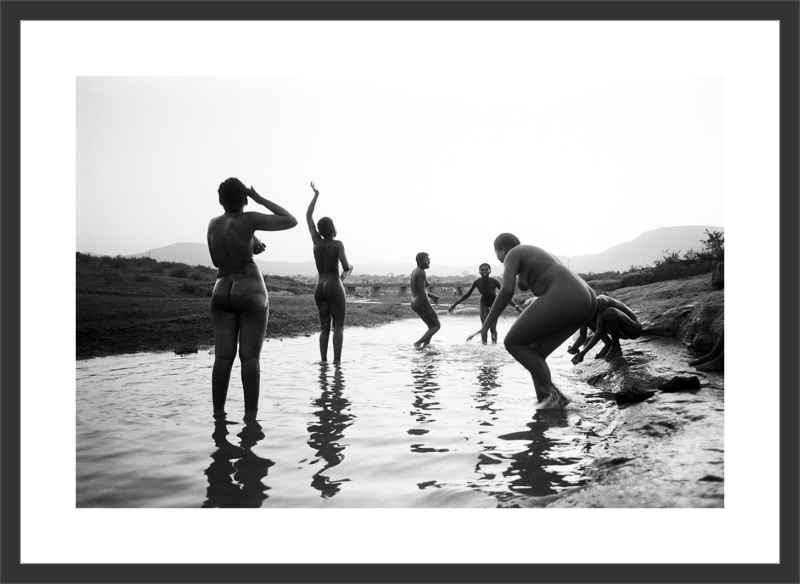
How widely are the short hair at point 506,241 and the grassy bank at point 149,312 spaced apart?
382 cm

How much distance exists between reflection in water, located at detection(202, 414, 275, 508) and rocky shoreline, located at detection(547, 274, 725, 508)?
1.60 metres

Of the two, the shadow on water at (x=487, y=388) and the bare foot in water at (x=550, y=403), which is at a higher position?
the bare foot in water at (x=550, y=403)

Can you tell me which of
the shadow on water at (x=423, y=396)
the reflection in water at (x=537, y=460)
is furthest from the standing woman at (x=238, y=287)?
the reflection in water at (x=537, y=460)

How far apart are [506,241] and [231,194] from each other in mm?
2744

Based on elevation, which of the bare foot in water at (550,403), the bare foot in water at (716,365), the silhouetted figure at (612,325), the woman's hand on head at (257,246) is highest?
the woman's hand on head at (257,246)

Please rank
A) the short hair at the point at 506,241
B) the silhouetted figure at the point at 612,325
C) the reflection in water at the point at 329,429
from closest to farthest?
the reflection in water at the point at 329,429
the short hair at the point at 506,241
the silhouetted figure at the point at 612,325

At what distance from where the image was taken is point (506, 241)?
5621 mm

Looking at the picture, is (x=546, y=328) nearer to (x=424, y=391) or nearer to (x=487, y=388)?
(x=487, y=388)

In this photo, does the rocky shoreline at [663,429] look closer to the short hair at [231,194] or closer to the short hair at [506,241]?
the short hair at [506,241]

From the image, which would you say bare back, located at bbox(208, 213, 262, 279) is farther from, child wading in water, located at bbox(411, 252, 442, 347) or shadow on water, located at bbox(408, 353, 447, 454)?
child wading in water, located at bbox(411, 252, 442, 347)

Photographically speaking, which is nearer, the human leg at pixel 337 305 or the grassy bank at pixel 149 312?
the human leg at pixel 337 305

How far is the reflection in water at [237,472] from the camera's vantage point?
9.53 ft

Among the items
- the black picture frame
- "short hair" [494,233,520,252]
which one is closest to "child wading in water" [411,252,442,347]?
"short hair" [494,233,520,252]
